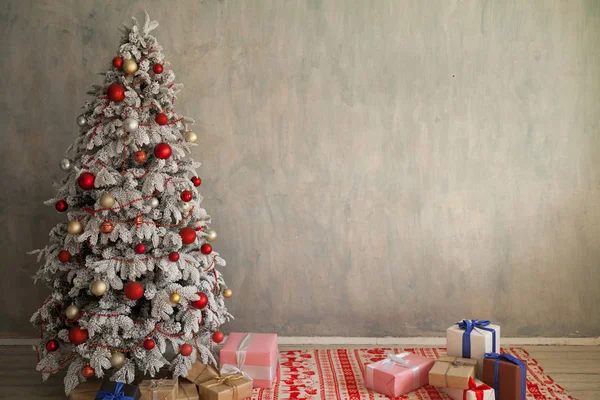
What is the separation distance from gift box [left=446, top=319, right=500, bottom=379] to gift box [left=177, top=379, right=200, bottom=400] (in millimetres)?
1313

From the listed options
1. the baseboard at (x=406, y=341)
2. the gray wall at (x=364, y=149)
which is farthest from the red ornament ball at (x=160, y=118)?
the baseboard at (x=406, y=341)

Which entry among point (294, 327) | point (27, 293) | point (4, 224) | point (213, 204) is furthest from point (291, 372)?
point (4, 224)

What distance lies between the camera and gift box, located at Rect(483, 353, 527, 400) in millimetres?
A: 2670

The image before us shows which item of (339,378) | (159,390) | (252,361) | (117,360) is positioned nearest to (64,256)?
(117,360)

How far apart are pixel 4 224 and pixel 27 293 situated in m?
0.45

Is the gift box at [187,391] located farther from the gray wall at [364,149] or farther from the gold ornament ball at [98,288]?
the gray wall at [364,149]

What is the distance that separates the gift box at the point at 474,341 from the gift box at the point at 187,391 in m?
1.31

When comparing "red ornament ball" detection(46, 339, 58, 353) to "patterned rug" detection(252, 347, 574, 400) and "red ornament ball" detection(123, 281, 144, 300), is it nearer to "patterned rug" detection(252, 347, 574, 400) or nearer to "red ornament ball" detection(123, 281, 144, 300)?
"red ornament ball" detection(123, 281, 144, 300)

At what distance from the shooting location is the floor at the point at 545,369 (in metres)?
2.95

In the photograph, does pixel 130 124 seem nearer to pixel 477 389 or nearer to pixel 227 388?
pixel 227 388

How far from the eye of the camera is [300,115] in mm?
3574

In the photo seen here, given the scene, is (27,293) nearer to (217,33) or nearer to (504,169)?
(217,33)

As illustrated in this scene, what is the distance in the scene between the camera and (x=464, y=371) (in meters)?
2.74

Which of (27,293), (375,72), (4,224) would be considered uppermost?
(375,72)
